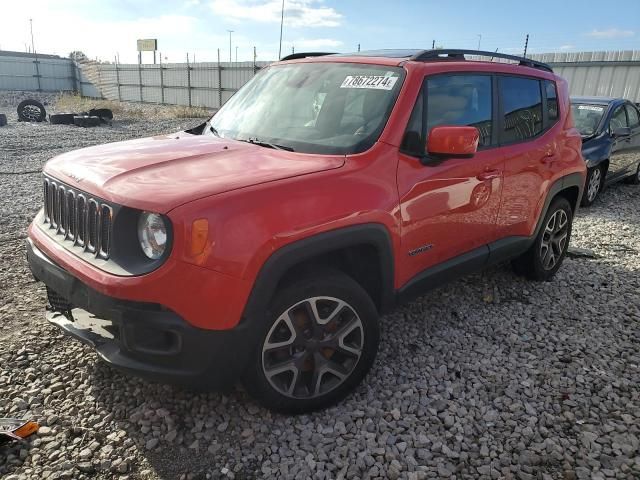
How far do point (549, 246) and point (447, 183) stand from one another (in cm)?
209

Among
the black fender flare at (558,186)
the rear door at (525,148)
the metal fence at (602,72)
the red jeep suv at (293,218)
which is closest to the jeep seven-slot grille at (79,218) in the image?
the red jeep suv at (293,218)

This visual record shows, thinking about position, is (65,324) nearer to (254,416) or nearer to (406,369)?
(254,416)

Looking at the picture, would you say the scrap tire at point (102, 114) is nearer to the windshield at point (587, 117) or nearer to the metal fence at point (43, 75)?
the windshield at point (587, 117)

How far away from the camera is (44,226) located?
9.51ft

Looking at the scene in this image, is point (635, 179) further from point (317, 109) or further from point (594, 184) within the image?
point (317, 109)

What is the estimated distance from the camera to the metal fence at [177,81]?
23911 mm

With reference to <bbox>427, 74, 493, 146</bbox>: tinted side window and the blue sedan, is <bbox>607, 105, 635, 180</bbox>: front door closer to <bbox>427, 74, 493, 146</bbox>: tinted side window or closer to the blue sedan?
the blue sedan

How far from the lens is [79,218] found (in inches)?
99.5

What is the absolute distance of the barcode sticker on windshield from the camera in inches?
118

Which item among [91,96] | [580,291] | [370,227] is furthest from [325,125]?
[91,96]

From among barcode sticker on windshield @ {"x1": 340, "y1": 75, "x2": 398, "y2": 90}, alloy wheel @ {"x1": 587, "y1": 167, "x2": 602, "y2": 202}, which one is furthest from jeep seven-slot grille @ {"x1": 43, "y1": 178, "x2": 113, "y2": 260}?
alloy wheel @ {"x1": 587, "y1": 167, "x2": 602, "y2": 202}

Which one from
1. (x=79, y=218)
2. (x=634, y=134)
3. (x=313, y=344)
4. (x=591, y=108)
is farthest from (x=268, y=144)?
(x=634, y=134)

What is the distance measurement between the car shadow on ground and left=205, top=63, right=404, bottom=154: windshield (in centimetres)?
149

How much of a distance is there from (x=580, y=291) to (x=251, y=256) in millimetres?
3584
